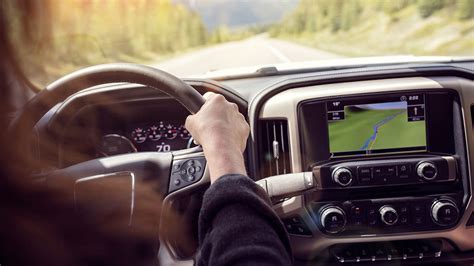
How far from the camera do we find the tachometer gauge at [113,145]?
3.41 meters

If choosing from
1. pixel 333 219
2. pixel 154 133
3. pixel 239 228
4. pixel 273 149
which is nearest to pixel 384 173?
pixel 333 219

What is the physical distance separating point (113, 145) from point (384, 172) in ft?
5.35

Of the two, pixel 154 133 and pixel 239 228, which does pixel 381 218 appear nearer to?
pixel 154 133

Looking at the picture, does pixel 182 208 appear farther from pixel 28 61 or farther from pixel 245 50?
pixel 245 50

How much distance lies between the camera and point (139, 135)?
3.48m

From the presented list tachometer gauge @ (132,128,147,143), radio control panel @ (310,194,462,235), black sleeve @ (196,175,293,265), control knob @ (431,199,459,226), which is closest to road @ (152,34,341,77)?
tachometer gauge @ (132,128,147,143)

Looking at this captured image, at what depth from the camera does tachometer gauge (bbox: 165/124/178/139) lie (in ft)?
11.2

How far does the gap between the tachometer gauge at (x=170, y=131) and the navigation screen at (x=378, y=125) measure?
1013mm

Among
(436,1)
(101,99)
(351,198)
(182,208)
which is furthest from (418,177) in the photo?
(436,1)

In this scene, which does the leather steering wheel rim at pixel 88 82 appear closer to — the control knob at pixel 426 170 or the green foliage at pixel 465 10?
the control knob at pixel 426 170

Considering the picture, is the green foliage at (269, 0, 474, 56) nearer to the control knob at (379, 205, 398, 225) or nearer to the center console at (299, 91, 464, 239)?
the center console at (299, 91, 464, 239)

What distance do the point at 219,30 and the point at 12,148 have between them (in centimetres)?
296

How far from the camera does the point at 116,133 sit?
347 centimetres

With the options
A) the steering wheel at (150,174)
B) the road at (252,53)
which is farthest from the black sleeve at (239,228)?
the road at (252,53)
